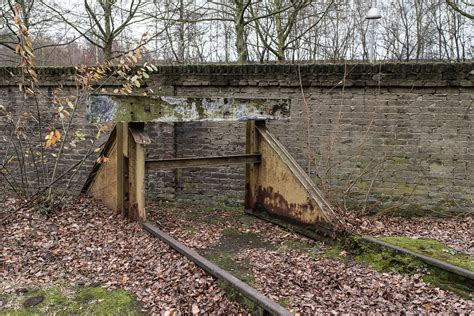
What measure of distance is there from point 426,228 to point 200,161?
11.9 feet

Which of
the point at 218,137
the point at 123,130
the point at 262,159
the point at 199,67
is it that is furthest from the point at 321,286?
the point at 199,67

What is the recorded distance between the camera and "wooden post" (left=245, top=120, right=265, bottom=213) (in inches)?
253

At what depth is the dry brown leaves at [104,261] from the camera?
12.0 ft

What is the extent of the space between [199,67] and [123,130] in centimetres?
239

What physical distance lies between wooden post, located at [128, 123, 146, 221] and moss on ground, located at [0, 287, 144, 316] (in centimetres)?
162

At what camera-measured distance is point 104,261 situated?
4.48m

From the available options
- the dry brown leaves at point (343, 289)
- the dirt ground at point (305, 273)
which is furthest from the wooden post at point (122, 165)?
the dry brown leaves at point (343, 289)

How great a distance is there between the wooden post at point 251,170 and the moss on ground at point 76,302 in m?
3.10

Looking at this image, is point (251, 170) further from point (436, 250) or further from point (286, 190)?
point (436, 250)

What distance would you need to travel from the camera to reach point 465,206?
6.79 metres

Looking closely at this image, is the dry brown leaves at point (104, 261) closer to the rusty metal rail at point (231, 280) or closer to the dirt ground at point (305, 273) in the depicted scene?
the rusty metal rail at point (231, 280)

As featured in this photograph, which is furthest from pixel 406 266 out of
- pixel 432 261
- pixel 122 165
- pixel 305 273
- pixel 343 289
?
pixel 122 165

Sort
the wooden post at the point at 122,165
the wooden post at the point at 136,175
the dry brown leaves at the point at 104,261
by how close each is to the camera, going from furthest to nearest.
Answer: the wooden post at the point at 122,165, the wooden post at the point at 136,175, the dry brown leaves at the point at 104,261

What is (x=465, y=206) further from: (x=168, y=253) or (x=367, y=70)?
(x=168, y=253)
